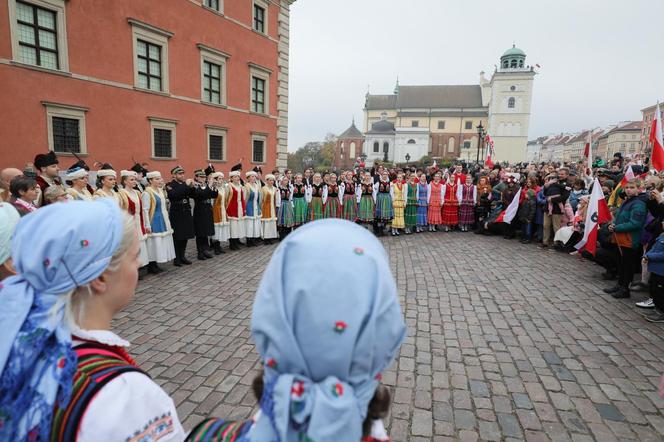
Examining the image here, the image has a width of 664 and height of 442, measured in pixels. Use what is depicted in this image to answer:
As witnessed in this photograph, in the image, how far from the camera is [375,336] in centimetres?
98

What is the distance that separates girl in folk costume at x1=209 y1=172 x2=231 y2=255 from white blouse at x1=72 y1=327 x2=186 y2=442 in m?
8.19

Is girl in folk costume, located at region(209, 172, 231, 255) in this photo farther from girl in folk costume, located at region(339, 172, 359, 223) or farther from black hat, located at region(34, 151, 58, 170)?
girl in folk costume, located at region(339, 172, 359, 223)

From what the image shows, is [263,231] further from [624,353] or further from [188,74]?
[188,74]

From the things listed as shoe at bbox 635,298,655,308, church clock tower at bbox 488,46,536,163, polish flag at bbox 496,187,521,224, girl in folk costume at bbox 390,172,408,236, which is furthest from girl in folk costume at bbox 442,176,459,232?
church clock tower at bbox 488,46,536,163

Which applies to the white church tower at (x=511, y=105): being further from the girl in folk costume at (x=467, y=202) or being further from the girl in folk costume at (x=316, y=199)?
the girl in folk costume at (x=316, y=199)

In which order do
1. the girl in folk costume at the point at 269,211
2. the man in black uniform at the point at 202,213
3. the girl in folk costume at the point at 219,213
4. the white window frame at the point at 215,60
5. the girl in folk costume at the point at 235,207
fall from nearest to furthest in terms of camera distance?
the man in black uniform at the point at 202,213, the girl in folk costume at the point at 219,213, the girl in folk costume at the point at 235,207, the girl in folk costume at the point at 269,211, the white window frame at the point at 215,60

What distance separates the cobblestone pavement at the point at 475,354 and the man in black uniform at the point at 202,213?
1.13 metres

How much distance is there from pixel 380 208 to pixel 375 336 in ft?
36.7

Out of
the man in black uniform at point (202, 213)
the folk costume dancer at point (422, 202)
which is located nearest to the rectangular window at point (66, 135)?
the man in black uniform at point (202, 213)

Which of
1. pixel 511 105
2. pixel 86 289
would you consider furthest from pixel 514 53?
pixel 86 289

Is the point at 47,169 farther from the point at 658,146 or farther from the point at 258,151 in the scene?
the point at 258,151

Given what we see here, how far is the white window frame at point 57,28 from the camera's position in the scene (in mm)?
11555

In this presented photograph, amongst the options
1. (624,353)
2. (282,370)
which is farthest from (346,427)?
(624,353)

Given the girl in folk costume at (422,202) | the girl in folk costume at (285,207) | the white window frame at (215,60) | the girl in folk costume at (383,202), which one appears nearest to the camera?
the girl in folk costume at (285,207)
